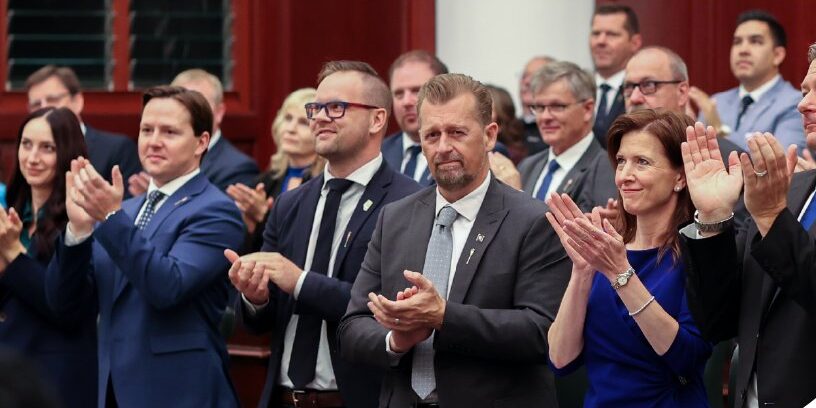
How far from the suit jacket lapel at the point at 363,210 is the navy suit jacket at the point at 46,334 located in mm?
1228

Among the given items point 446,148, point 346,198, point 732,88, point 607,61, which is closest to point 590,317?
point 446,148

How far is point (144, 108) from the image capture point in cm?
540

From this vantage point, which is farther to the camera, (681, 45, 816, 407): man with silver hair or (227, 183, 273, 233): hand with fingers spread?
(227, 183, 273, 233): hand with fingers spread

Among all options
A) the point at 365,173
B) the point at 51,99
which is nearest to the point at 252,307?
the point at 365,173

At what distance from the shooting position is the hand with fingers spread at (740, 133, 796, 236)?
3.46 meters

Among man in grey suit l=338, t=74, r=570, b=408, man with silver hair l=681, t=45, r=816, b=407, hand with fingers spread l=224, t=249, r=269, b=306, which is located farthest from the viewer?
hand with fingers spread l=224, t=249, r=269, b=306

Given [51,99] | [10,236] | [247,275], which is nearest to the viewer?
[247,275]

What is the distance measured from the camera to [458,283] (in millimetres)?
4258

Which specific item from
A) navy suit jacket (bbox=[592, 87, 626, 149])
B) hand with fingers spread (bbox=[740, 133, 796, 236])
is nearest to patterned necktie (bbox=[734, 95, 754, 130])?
navy suit jacket (bbox=[592, 87, 626, 149])

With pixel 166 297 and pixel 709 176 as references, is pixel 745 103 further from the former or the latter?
pixel 709 176

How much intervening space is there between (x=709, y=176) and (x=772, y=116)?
353cm

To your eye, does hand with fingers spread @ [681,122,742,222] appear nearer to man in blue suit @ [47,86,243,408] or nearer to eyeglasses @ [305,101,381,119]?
eyeglasses @ [305,101,381,119]

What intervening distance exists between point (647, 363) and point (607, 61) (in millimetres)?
3948

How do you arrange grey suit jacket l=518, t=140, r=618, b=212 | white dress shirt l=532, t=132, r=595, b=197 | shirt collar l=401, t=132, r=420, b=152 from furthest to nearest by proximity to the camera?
shirt collar l=401, t=132, r=420, b=152, white dress shirt l=532, t=132, r=595, b=197, grey suit jacket l=518, t=140, r=618, b=212
